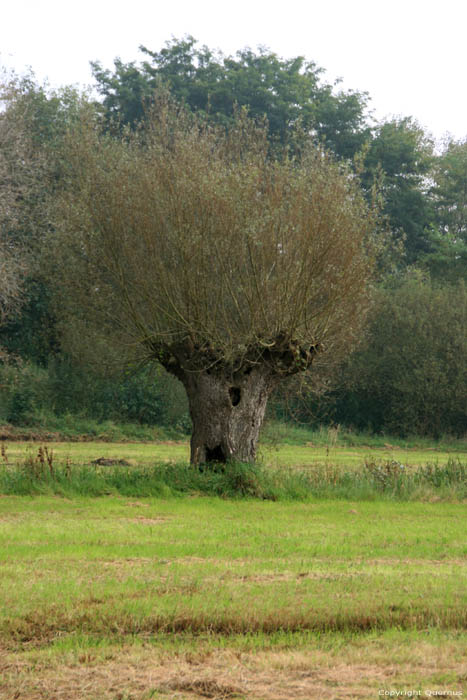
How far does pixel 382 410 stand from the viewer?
36875 millimetres

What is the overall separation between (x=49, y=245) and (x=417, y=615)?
24.0 m

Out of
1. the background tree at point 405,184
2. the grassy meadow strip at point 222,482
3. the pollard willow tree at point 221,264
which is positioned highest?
the background tree at point 405,184

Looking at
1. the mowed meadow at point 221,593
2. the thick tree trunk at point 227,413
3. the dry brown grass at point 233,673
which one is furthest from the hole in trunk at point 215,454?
the dry brown grass at point 233,673

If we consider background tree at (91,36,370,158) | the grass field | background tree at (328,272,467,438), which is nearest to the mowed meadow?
the grass field

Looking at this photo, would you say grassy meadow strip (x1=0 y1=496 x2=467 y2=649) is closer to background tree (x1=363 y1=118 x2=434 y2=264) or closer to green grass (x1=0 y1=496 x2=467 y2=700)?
green grass (x1=0 y1=496 x2=467 y2=700)

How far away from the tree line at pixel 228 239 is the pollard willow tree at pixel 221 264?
5 cm

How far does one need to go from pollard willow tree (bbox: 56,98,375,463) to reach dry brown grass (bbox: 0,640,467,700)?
31.1ft

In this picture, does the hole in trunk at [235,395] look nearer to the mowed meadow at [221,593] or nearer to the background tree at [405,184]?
the mowed meadow at [221,593]

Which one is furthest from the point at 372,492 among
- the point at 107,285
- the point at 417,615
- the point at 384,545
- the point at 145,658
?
the point at 145,658

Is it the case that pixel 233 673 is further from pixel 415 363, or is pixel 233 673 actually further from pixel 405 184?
pixel 405 184

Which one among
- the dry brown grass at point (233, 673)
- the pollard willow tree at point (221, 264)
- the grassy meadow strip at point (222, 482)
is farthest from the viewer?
the pollard willow tree at point (221, 264)

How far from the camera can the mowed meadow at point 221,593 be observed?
529cm

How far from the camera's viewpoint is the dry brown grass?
5.01 m

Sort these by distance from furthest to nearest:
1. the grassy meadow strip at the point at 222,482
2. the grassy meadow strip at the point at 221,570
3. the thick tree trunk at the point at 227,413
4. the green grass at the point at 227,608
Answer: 1. the thick tree trunk at the point at 227,413
2. the grassy meadow strip at the point at 222,482
3. the grassy meadow strip at the point at 221,570
4. the green grass at the point at 227,608
